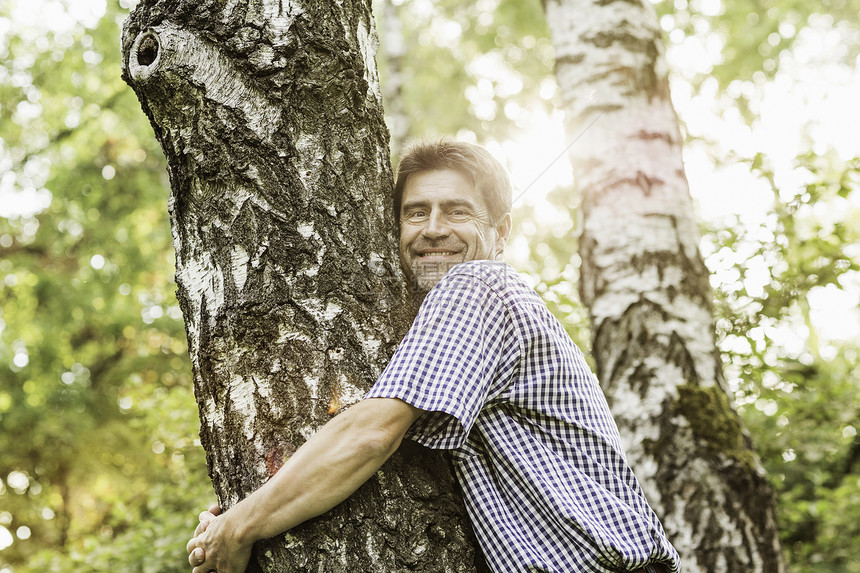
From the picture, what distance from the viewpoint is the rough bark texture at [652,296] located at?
2.81m

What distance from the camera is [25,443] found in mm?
15203

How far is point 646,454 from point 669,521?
0.29 m

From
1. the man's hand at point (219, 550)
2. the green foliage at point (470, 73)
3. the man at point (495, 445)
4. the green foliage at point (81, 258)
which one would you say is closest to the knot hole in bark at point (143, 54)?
the man at point (495, 445)

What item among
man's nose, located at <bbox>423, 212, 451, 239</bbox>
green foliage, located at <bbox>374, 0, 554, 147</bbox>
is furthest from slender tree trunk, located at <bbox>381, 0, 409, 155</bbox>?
man's nose, located at <bbox>423, 212, 451, 239</bbox>

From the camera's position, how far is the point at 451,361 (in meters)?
1.62

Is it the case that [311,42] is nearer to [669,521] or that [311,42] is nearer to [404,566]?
[404,566]

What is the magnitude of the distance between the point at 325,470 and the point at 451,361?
0.39m

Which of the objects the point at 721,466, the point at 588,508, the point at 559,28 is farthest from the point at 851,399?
the point at 588,508

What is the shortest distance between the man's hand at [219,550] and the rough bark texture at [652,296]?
1942mm

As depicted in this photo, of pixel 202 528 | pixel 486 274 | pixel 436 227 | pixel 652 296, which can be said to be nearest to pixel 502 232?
pixel 436 227

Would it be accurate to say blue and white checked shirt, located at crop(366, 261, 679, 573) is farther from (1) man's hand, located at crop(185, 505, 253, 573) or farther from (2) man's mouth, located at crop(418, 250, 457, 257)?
(1) man's hand, located at crop(185, 505, 253, 573)

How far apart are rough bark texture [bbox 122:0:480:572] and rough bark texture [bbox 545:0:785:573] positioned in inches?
60.6

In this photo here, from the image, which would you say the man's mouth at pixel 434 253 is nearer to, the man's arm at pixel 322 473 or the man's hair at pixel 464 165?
the man's hair at pixel 464 165

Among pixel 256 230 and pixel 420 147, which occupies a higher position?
pixel 420 147
